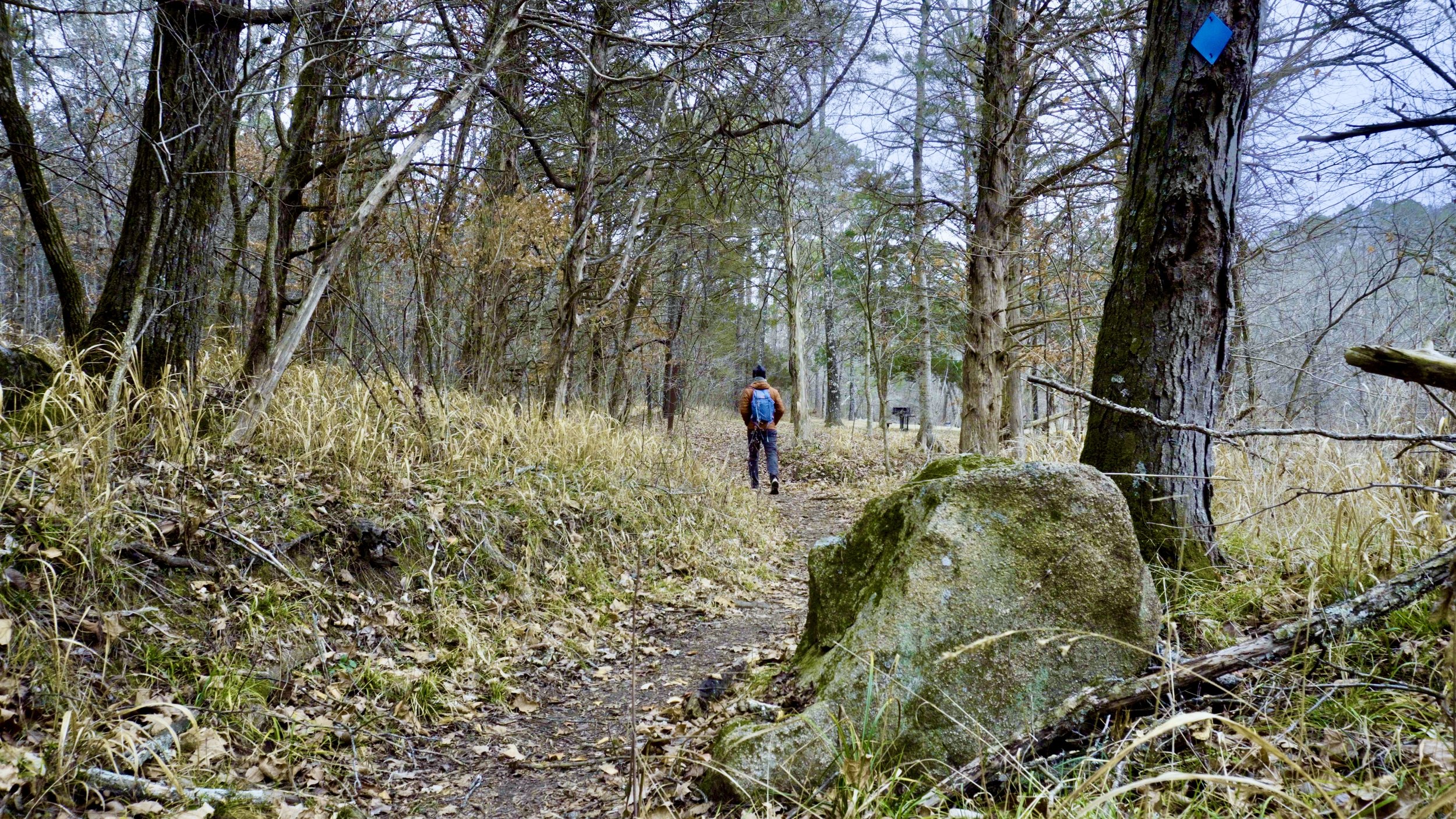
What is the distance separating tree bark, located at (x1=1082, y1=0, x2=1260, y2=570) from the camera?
2988 millimetres

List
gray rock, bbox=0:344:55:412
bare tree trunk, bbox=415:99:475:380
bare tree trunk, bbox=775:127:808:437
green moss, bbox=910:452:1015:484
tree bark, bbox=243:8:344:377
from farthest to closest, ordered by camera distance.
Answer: bare tree trunk, bbox=775:127:808:437, bare tree trunk, bbox=415:99:475:380, tree bark, bbox=243:8:344:377, gray rock, bbox=0:344:55:412, green moss, bbox=910:452:1015:484

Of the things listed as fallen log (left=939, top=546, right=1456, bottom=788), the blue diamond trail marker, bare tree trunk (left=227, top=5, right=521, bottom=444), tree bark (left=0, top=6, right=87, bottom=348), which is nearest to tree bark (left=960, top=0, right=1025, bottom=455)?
the blue diamond trail marker

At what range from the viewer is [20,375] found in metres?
4.36

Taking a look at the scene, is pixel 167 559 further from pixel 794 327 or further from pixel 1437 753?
pixel 794 327

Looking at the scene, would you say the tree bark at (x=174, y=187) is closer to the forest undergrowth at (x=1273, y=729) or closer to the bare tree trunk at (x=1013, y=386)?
the forest undergrowth at (x=1273, y=729)

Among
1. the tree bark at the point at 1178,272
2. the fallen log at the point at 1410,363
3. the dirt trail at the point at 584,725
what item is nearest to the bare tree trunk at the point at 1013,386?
the dirt trail at the point at 584,725

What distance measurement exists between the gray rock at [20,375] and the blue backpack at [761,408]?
746 centimetres

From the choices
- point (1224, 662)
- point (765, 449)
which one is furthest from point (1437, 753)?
point (765, 449)

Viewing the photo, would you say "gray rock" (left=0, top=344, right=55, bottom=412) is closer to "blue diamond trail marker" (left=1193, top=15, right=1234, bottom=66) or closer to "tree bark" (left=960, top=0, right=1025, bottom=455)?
"blue diamond trail marker" (left=1193, top=15, right=1234, bottom=66)

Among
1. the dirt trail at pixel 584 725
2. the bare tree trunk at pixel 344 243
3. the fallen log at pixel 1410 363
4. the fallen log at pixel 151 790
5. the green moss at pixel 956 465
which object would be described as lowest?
the dirt trail at pixel 584 725

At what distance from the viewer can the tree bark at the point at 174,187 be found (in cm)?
459

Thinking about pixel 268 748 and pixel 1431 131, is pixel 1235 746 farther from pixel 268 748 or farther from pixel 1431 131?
pixel 1431 131

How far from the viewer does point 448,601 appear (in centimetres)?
455

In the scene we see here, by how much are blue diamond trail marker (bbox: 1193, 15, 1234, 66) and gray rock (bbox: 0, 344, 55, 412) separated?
646cm
